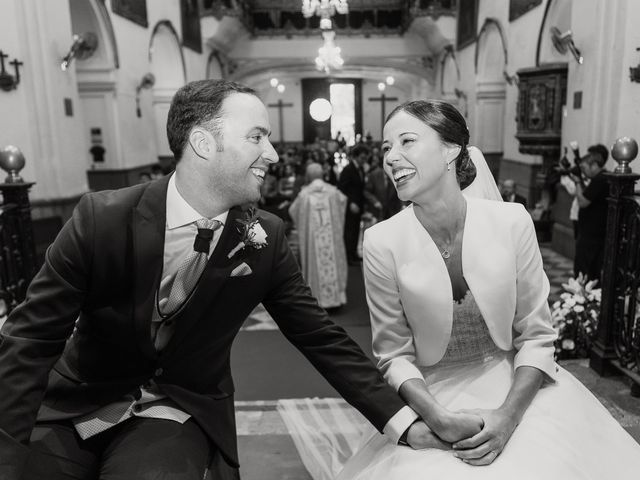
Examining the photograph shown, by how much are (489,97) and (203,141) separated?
43.4 feet

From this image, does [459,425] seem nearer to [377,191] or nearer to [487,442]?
[487,442]

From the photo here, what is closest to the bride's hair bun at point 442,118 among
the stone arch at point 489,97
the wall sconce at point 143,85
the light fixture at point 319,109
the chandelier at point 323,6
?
the chandelier at point 323,6

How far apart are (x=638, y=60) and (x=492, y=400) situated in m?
6.07

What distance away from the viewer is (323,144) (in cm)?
1908

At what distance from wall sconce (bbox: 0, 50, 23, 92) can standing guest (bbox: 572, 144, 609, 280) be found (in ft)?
22.9

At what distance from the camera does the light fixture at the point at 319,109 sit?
1189 inches

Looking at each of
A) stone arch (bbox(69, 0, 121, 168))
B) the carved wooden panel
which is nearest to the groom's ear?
the carved wooden panel

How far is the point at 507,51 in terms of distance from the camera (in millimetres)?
11891

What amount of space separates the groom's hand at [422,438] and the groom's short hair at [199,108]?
1127 mm

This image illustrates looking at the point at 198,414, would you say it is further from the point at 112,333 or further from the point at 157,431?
the point at 112,333

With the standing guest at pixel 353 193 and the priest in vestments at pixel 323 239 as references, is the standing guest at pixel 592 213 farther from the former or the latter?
the standing guest at pixel 353 193

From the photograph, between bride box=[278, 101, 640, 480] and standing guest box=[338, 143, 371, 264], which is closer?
bride box=[278, 101, 640, 480]

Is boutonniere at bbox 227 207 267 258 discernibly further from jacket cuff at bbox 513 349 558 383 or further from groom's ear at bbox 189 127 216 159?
jacket cuff at bbox 513 349 558 383

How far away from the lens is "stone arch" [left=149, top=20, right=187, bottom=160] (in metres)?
14.5
